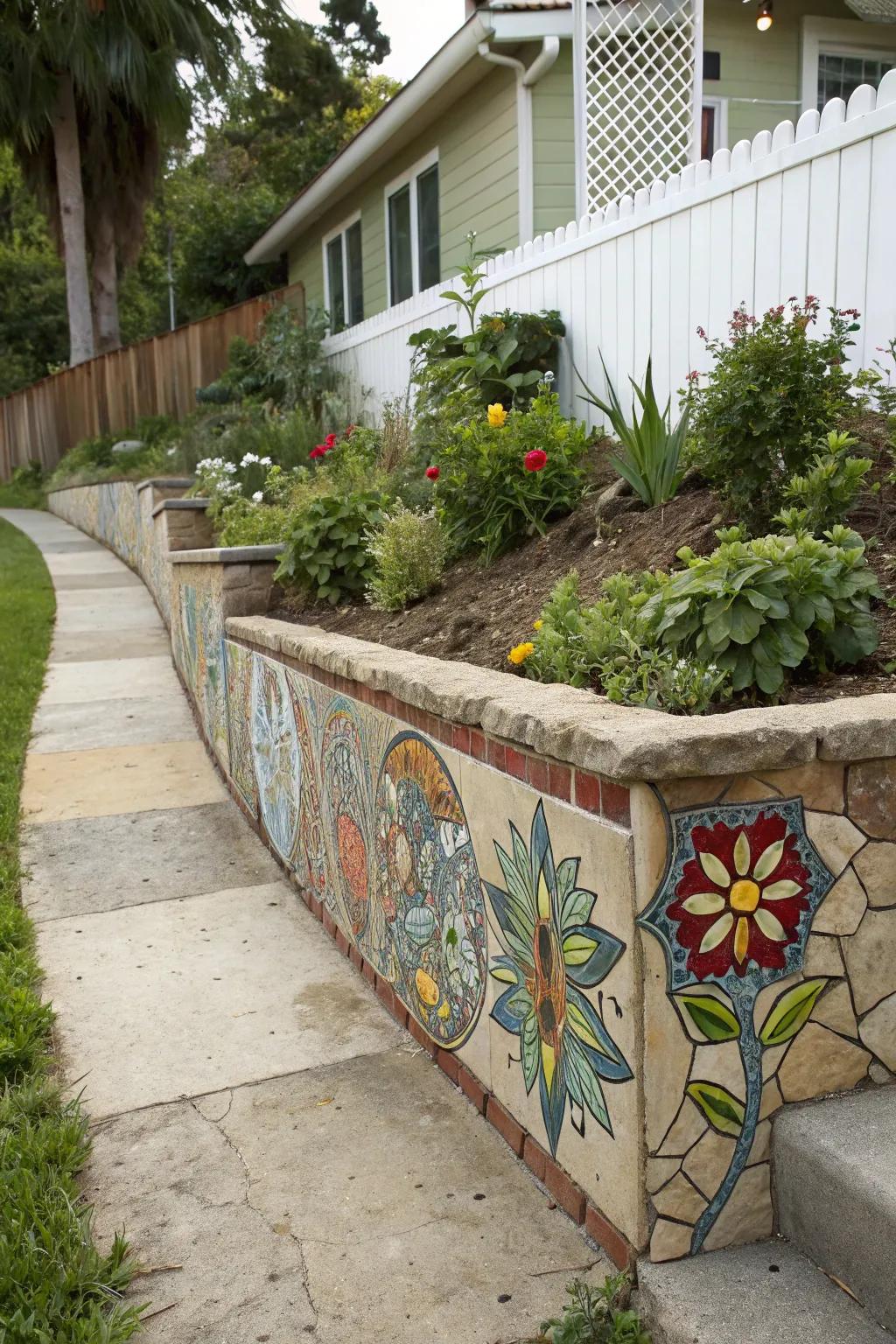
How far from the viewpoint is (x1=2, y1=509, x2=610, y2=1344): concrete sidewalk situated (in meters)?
2.16

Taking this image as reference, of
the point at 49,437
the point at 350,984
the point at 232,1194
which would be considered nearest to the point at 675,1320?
the point at 232,1194

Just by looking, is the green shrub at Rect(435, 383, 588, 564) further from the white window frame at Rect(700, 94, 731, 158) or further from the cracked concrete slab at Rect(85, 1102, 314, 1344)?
the white window frame at Rect(700, 94, 731, 158)

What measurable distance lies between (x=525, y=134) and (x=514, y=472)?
5.83 meters

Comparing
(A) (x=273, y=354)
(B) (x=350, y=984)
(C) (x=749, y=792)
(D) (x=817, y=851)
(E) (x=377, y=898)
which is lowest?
(B) (x=350, y=984)

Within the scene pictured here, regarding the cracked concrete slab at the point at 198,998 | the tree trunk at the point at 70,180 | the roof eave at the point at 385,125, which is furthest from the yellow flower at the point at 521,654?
the tree trunk at the point at 70,180

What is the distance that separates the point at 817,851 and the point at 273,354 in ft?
36.7

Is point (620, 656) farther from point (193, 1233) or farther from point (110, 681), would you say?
point (110, 681)

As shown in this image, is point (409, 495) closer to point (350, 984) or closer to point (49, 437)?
point (350, 984)

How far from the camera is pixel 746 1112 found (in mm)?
2053

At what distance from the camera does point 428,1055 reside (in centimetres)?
311

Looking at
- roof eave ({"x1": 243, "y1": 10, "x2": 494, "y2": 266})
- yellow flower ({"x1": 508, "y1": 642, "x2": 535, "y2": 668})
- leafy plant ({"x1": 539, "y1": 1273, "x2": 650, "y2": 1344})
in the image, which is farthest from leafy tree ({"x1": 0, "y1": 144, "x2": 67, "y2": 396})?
leafy plant ({"x1": 539, "y1": 1273, "x2": 650, "y2": 1344})

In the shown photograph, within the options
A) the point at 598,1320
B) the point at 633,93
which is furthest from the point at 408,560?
the point at 633,93

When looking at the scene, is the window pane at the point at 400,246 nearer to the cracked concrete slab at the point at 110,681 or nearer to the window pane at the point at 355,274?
the window pane at the point at 355,274

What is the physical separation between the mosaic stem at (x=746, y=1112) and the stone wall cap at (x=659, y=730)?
0.45 metres
